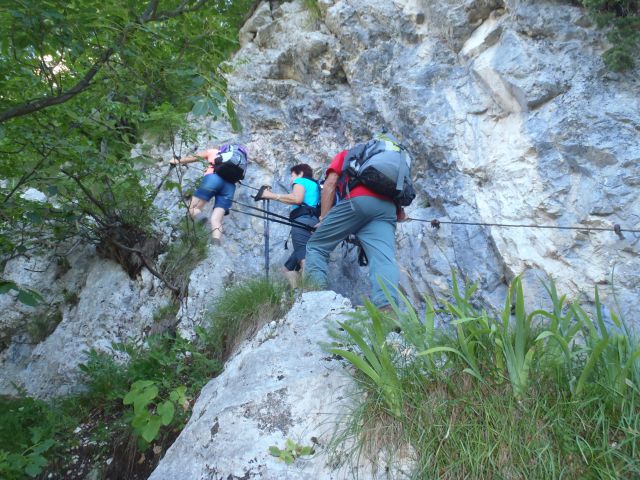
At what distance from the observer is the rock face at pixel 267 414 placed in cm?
262

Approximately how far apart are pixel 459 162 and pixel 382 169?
239 centimetres

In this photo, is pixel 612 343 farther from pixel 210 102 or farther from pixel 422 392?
pixel 210 102

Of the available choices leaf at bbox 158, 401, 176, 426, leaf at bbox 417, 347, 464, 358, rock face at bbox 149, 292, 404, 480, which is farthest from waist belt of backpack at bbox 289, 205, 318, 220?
leaf at bbox 417, 347, 464, 358

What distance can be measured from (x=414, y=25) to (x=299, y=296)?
5.62m

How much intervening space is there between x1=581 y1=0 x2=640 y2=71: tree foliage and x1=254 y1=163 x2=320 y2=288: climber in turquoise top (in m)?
3.55

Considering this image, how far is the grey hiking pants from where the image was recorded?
14.3 ft

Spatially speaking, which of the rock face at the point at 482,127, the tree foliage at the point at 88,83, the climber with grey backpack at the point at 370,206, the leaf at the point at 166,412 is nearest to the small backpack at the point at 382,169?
the climber with grey backpack at the point at 370,206

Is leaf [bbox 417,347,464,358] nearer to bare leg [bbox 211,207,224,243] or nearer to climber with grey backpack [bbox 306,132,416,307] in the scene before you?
climber with grey backpack [bbox 306,132,416,307]

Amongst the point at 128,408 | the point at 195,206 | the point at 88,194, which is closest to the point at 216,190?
the point at 195,206

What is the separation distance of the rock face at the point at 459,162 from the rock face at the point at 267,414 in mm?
2038

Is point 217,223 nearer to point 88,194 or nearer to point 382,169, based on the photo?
point 88,194

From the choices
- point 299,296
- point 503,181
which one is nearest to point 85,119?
point 299,296

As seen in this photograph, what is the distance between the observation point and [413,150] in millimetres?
6977

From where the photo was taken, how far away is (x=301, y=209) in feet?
20.3
